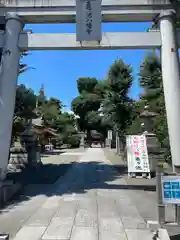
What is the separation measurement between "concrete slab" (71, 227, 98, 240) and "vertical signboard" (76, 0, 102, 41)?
5.18 meters

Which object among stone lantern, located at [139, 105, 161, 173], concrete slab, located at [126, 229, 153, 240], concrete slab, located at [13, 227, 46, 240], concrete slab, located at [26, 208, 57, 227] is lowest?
concrete slab, located at [126, 229, 153, 240]

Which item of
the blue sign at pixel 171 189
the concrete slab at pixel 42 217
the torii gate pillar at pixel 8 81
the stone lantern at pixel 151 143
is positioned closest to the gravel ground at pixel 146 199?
the blue sign at pixel 171 189

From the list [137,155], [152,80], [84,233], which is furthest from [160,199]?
[152,80]

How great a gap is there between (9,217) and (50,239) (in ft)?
5.28

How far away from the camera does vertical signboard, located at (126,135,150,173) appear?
9.80 metres

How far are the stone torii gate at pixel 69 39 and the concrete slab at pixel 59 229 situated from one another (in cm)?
273

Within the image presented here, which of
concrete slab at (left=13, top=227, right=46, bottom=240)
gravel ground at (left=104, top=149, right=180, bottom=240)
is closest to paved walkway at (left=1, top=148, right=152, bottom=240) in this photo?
concrete slab at (left=13, top=227, right=46, bottom=240)

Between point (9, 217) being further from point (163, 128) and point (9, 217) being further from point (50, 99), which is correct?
point (50, 99)

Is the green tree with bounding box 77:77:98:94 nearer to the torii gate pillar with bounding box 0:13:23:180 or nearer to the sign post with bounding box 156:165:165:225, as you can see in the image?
the torii gate pillar with bounding box 0:13:23:180

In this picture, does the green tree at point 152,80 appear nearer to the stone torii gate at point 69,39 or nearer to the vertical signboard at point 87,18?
the stone torii gate at point 69,39

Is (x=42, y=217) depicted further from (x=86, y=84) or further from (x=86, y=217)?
(x=86, y=84)

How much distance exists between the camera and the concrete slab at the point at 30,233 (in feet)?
13.0

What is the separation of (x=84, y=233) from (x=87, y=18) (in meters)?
5.84

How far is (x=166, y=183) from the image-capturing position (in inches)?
169
